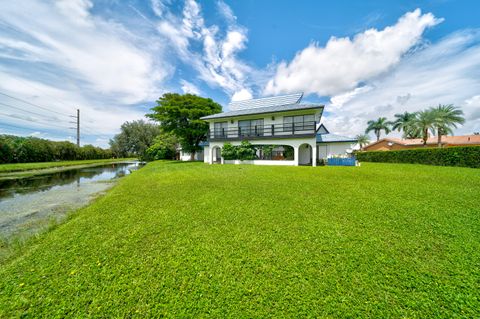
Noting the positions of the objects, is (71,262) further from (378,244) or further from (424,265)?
(424,265)

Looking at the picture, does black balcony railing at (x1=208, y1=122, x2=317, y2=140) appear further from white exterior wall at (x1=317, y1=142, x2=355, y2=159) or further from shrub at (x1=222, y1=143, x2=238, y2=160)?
white exterior wall at (x1=317, y1=142, x2=355, y2=159)

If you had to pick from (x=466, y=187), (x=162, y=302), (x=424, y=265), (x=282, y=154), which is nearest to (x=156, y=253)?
(x=162, y=302)

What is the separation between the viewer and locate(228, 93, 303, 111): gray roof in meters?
21.2

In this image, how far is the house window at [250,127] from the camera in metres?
19.3

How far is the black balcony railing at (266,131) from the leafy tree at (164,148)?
18.0 meters

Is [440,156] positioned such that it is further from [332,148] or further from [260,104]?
[260,104]

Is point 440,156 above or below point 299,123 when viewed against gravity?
below

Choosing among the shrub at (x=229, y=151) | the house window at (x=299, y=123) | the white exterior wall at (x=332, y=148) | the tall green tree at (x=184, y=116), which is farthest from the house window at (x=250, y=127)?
the white exterior wall at (x=332, y=148)

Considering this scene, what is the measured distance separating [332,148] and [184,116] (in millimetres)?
20687

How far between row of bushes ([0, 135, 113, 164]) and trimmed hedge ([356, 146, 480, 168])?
171 ft

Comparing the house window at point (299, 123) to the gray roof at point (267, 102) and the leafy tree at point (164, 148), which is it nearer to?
the gray roof at point (267, 102)

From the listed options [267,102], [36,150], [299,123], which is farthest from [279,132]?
[36,150]

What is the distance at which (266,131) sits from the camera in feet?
61.9

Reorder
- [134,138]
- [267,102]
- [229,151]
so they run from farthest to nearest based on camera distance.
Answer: [134,138] → [267,102] → [229,151]
